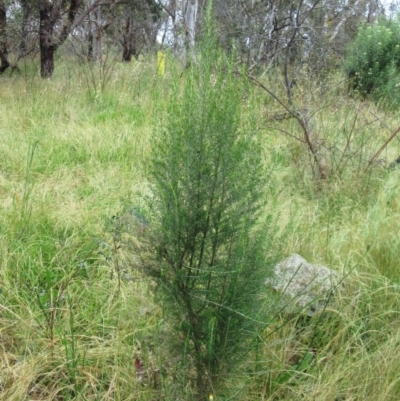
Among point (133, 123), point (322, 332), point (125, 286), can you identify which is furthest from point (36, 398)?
point (133, 123)

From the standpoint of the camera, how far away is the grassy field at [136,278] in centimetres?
172

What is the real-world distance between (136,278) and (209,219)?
0.42 meters

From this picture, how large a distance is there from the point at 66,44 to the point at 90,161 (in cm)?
462

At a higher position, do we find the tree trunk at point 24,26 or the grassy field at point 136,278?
the tree trunk at point 24,26

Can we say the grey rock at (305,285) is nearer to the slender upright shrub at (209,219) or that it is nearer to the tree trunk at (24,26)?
the slender upright shrub at (209,219)

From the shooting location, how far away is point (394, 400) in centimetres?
168

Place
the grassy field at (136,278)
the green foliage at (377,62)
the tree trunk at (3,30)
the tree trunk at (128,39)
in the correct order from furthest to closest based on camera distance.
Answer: the tree trunk at (128,39), the tree trunk at (3,30), the green foliage at (377,62), the grassy field at (136,278)

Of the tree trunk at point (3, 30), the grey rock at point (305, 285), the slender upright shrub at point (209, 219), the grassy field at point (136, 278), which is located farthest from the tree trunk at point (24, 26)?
the slender upright shrub at point (209, 219)

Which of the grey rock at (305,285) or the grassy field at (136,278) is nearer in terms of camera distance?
the grassy field at (136,278)

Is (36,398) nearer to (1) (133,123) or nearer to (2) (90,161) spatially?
(2) (90,161)

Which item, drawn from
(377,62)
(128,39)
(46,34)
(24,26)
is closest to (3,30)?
(24,26)

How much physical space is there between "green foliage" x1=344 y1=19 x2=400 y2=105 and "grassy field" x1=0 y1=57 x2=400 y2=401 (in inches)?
93.2

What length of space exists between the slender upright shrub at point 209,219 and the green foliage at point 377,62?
18.4ft

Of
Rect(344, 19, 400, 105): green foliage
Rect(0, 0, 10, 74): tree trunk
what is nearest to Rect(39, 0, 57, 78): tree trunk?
Rect(0, 0, 10, 74): tree trunk
